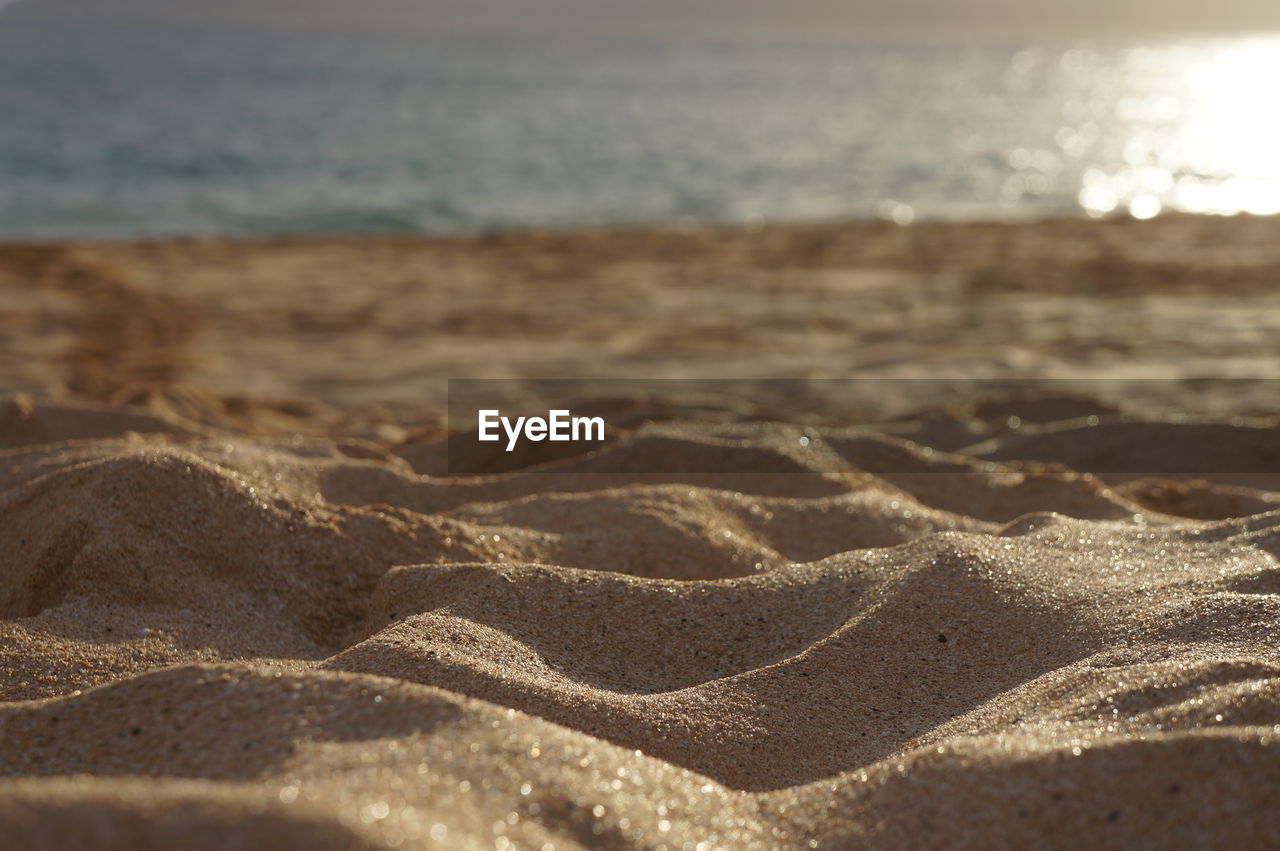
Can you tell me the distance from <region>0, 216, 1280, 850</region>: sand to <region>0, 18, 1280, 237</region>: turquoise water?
8.38 meters

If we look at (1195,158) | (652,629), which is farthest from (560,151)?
(652,629)

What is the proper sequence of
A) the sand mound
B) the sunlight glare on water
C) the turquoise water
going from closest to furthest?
1. the sand mound
2. the turquoise water
3. the sunlight glare on water

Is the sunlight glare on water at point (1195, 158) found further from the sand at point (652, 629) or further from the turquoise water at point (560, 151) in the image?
the sand at point (652, 629)

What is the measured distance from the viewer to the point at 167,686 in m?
1.32

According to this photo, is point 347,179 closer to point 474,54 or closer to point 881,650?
point 881,650

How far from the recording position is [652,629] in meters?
1.81

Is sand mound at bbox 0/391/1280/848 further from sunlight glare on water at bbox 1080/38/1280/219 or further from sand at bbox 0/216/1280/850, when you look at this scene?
sunlight glare on water at bbox 1080/38/1280/219

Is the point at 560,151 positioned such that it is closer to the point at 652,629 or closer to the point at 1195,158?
the point at 1195,158

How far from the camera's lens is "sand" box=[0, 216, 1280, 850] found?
1.14 metres

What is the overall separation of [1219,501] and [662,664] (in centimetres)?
173

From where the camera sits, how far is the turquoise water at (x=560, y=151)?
39.7 ft

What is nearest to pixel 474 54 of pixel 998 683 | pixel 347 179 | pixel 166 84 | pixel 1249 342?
pixel 166 84

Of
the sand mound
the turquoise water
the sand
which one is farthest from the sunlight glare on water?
the sand mound

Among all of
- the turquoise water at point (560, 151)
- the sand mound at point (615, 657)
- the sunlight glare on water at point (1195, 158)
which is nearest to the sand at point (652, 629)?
the sand mound at point (615, 657)
